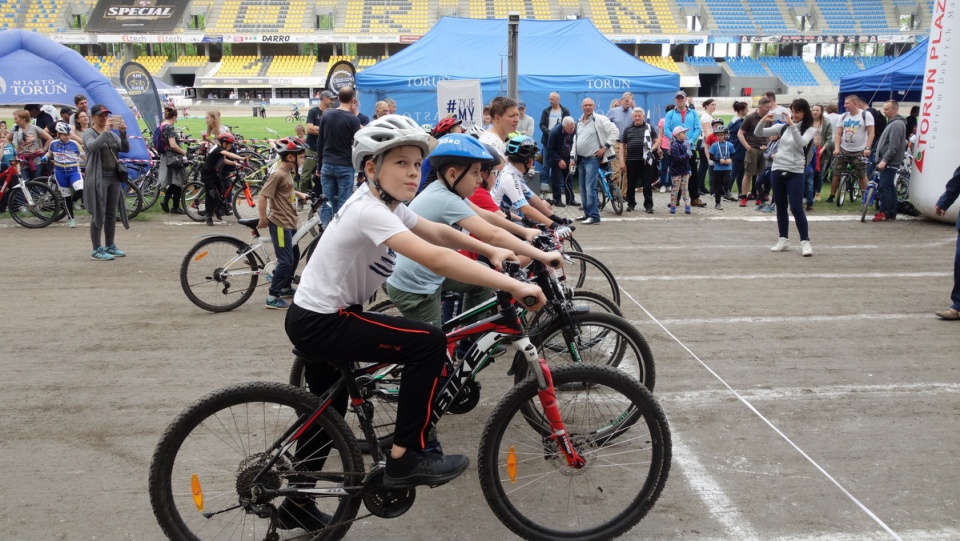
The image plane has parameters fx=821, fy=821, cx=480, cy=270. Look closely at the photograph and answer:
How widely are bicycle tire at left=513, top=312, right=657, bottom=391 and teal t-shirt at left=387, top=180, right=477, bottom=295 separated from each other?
0.67 meters

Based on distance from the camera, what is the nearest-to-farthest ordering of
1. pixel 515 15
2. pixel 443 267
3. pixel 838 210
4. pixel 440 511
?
pixel 443 267 < pixel 440 511 < pixel 515 15 < pixel 838 210

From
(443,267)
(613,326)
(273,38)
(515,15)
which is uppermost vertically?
(273,38)

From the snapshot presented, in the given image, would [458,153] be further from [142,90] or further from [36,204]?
[142,90]

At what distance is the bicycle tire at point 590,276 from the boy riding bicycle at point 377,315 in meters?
3.42

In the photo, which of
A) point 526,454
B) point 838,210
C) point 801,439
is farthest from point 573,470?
point 838,210

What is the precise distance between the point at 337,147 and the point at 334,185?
57 centimetres

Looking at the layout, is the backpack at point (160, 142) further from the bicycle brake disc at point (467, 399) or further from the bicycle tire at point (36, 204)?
the bicycle brake disc at point (467, 399)

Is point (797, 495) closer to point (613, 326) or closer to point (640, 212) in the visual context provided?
point (613, 326)

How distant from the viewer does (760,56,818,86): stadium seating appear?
191 feet

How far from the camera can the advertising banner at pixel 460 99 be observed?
14.7m

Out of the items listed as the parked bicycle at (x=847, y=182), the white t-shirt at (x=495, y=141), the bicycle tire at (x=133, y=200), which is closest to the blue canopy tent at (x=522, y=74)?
the parked bicycle at (x=847, y=182)

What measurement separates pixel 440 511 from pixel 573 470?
2.57 ft

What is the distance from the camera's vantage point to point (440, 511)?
407 centimetres

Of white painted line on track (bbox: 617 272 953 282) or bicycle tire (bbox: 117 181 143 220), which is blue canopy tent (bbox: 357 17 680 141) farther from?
white painted line on track (bbox: 617 272 953 282)
